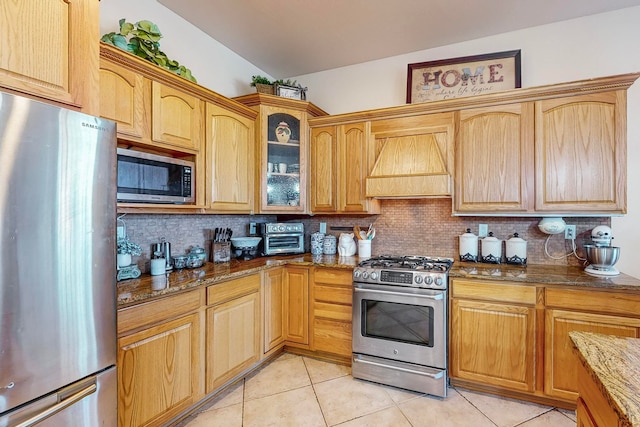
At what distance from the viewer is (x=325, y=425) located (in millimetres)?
1927

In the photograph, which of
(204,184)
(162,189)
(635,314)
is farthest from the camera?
(204,184)

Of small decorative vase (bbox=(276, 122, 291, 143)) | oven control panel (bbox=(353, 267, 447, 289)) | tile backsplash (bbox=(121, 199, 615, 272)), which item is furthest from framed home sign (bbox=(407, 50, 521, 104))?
oven control panel (bbox=(353, 267, 447, 289))

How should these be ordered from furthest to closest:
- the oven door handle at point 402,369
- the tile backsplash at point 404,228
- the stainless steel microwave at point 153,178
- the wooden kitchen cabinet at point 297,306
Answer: the wooden kitchen cabinet at point 297,306, the tile backsplash at point 404,228, the oven door handle at point 402,369, the stainless steel microwave at point 153,178

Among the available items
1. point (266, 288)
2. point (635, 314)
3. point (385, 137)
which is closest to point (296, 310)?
point (266, 288)

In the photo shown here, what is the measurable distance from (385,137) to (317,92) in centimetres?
115

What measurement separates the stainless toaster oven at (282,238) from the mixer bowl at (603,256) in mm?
2344

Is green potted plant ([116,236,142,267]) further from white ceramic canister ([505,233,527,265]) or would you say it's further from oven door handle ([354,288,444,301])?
white ceramic canister ([505,233,527,265])

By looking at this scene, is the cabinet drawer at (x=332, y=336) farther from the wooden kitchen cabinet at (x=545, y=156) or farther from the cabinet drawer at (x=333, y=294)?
the wooden kitchen cabinet at (x=545, y=156)

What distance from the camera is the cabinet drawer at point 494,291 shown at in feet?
6.92

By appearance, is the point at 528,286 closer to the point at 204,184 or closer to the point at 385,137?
the point at 385,137

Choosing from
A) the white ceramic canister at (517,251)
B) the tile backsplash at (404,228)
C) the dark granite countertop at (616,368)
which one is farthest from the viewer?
the white ceramic canister at (517,251)

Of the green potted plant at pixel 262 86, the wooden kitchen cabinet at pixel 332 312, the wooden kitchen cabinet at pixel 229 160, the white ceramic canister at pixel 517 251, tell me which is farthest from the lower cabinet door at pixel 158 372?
the white ceramic canister at pixel 517 251

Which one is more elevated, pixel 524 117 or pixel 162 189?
pixel 524 117

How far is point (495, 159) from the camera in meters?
2.46
